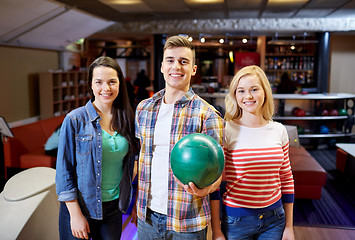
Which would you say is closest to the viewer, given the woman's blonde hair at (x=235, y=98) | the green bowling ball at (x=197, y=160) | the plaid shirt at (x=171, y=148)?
the green bowling ball at (x=197, y=160)

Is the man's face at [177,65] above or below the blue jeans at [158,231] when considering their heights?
above

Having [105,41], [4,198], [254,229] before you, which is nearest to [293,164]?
[254,229]

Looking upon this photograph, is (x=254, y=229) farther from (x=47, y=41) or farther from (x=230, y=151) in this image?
(x=47, y=41)

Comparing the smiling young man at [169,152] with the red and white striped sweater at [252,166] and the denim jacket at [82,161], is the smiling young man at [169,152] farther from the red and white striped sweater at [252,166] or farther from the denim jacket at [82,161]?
the denim jacket at [82,161]

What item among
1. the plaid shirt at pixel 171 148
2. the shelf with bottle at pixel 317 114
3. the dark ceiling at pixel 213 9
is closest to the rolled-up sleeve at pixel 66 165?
the plaid shirt at pixel 171 148

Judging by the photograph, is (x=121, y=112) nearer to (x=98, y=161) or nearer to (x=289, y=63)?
(x=98, y=161)

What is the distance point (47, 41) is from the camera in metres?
7.90

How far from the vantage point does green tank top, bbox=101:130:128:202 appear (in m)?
1.70

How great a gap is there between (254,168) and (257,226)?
282mm

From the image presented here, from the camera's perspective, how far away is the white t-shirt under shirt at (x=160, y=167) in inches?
56.9

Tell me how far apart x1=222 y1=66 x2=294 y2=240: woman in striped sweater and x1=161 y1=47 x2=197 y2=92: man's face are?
31cm

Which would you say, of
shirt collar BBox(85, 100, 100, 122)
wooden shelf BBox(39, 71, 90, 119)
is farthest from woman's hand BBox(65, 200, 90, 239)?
wooden shelf BBox(39, 71, 90, 119)

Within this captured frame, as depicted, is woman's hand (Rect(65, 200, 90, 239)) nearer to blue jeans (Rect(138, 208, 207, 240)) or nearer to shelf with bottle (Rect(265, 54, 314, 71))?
blue jeans (Rect(138, 208, 207, 240))

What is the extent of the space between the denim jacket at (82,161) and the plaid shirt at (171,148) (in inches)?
11.9
